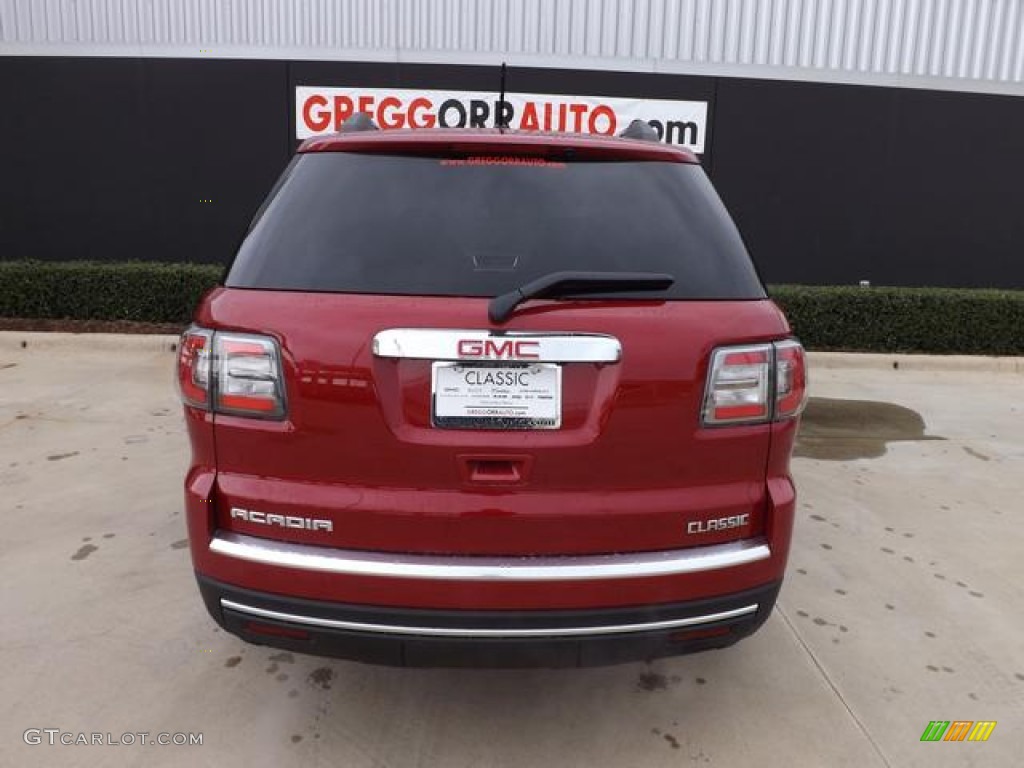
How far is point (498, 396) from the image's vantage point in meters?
1.78

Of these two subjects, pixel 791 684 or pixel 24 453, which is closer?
pixel 791 684

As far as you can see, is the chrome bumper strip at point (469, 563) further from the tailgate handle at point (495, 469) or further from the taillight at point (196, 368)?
the taillight at point (196, 368)

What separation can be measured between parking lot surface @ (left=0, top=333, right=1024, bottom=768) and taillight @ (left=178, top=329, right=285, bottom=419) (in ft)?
3.55

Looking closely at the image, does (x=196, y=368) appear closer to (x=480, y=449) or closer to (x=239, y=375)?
(x=239, y=375)

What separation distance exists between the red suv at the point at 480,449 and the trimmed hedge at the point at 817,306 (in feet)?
22.9

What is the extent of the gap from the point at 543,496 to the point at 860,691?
155 cm

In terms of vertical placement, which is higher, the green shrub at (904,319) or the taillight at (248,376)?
the taillight at (248,376)

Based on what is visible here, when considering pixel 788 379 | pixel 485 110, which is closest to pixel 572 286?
pixel 788 379

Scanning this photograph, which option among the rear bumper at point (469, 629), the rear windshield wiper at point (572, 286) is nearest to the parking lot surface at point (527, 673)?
the rear bumper at point (469, 629)

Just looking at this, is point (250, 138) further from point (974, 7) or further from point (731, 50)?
point (974, 7)

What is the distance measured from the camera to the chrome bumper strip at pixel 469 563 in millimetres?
1770

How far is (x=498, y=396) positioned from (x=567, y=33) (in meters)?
8.46

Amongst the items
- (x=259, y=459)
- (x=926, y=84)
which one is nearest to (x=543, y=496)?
(x=259, y=459)

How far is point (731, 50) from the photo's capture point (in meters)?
9.03
